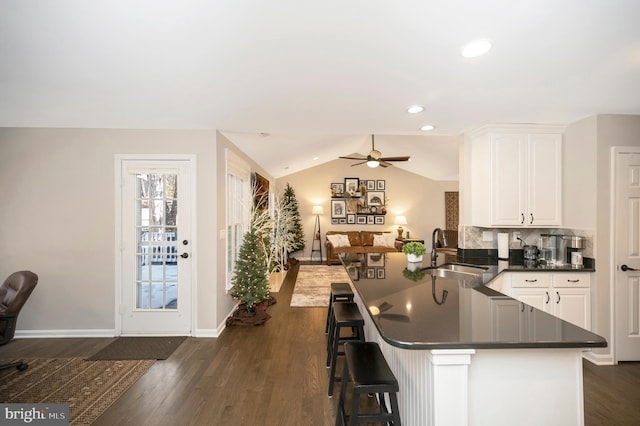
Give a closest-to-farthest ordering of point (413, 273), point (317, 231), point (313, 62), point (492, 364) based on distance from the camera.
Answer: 1. point (492, 364)
2. point (313, 62)
3. point (413, 273)
4. point (317, 231)

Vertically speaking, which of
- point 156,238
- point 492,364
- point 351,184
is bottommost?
point 492,364

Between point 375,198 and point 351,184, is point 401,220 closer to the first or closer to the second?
point 375,198

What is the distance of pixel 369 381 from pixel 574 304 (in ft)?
8.98

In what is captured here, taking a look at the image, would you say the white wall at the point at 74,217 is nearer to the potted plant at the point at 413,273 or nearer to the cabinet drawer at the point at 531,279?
the potted plant at the point at 413,273

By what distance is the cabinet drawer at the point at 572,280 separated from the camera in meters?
3.01

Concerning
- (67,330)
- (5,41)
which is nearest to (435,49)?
(5,41)

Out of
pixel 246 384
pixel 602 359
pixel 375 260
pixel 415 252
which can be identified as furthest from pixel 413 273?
pixel 602 359

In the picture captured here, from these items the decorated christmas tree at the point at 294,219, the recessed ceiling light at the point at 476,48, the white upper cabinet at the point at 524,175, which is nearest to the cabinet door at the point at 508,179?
the white upper cabinet at the point at 524,175

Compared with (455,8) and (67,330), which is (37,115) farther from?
(455,8)

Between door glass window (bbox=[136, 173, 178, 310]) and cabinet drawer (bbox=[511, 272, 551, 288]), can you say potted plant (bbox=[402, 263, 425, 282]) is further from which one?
door glass window (bbox=[136, 173, 178, 310])

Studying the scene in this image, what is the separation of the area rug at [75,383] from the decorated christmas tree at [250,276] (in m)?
1.28

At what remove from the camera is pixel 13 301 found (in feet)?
8.41

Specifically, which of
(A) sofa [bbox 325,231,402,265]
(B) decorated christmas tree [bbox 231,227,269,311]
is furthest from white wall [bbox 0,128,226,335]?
(A) sofa [bbox 325,231,402,265]

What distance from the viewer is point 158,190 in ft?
11.8
